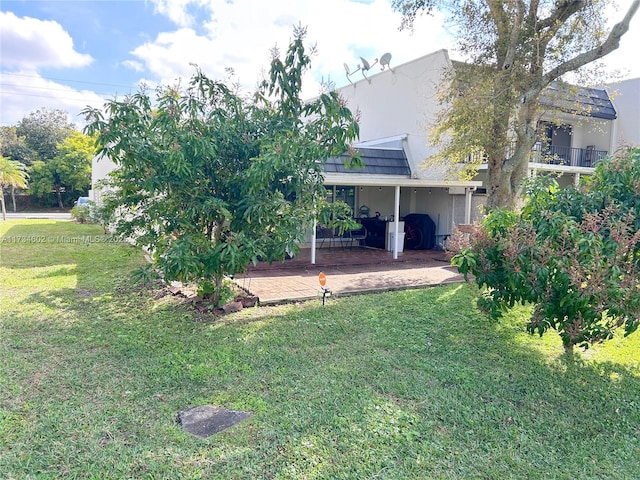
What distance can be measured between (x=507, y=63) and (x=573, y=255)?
682 cm

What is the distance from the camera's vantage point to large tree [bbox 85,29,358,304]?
17.5 feet

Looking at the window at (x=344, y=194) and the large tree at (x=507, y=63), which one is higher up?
the large tree at (x=507, y=63)

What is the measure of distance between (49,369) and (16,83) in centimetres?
4309

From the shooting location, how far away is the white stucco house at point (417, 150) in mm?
12531

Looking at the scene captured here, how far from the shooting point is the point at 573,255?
3.90 m

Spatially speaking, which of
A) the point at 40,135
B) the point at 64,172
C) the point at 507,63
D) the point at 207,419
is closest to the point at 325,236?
the point at 507,63

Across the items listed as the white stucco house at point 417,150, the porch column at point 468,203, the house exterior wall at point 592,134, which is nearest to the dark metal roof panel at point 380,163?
the white stucco house at point 417,150

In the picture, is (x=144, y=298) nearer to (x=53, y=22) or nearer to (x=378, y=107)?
(x=53, y=22)

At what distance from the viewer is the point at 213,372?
4383 mm

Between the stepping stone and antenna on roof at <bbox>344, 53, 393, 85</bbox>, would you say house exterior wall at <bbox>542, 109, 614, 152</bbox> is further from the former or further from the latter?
the stepping stone

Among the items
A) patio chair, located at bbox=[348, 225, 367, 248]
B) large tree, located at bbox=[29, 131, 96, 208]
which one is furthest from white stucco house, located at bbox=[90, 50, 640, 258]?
large tree, located at bbox=[29, 131, 96, 208]

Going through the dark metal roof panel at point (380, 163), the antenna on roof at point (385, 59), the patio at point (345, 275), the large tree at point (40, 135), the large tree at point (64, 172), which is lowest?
the patio at point (345, 275)

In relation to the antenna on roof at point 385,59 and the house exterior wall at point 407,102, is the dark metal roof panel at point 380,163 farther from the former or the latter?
the antenna on roof at point 385,59

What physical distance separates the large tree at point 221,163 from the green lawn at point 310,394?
1199mm
